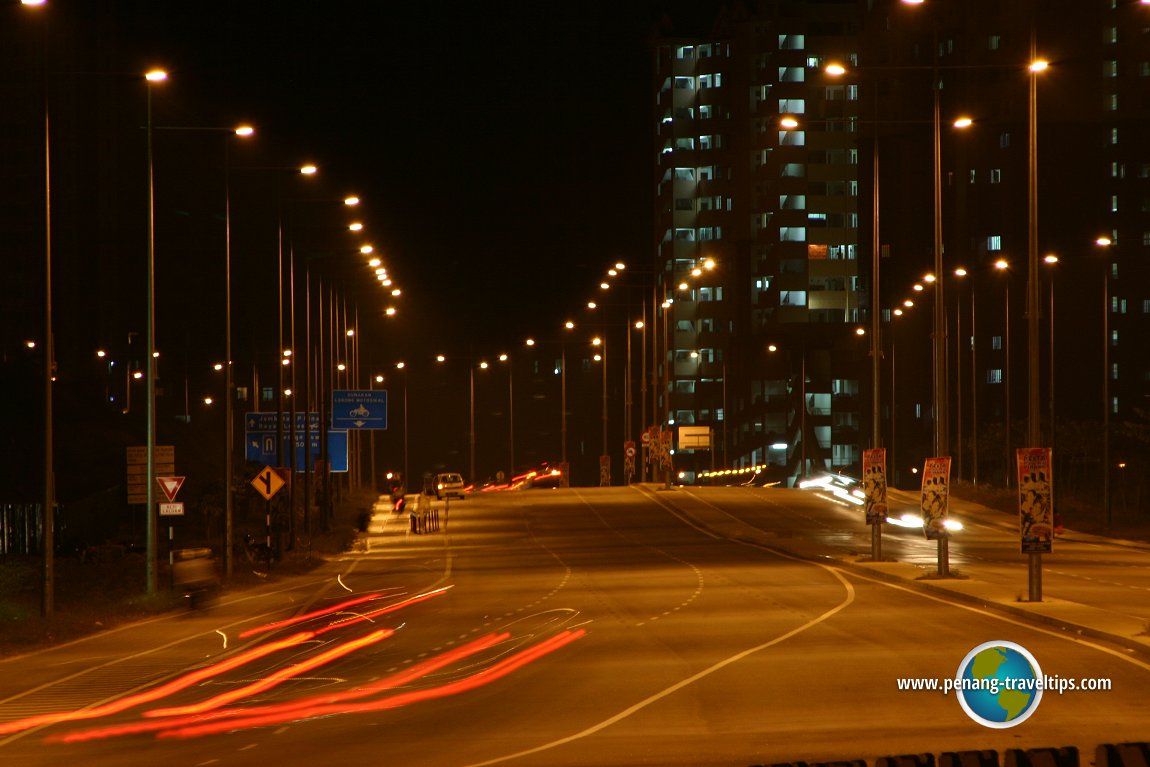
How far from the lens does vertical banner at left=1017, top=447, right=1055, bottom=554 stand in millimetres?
25453

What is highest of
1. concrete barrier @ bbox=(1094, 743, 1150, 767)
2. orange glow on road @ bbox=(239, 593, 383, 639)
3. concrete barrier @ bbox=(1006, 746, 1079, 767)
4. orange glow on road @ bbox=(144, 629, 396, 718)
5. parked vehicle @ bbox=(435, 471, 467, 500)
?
concrete barrier @ bbox=(1006, 746, 1079, 767)

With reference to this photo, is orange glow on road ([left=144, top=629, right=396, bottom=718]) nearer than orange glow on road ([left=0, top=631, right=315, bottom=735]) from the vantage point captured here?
No

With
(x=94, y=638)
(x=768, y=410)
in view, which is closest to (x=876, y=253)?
(x=94, y=638)

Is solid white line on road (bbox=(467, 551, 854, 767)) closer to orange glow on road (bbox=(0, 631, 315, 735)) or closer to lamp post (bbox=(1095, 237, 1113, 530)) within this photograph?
orange glow on road (bbox=(0, 631, 315, 735))

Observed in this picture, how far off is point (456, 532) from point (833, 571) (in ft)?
89.0

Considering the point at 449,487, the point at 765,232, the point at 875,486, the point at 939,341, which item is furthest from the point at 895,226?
the point at 939,341

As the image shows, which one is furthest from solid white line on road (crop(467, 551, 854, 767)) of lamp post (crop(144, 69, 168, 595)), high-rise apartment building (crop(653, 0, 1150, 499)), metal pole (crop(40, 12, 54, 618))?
high-rise apartment building (crop(653, 0, 1150, 499))

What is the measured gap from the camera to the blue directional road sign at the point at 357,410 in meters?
68.9

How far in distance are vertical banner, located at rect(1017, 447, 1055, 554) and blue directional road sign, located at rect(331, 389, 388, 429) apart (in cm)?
4614

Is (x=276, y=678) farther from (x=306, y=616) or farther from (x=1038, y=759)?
(x=1038, y=759)

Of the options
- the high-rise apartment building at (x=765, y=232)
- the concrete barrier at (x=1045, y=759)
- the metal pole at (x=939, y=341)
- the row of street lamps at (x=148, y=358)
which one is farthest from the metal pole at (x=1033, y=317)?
the high-rise apartment building at (x=765, y=232)

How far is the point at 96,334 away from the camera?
131m

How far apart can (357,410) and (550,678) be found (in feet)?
171

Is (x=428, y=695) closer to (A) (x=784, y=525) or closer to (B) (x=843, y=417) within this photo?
(A) (x=784, y=525)
